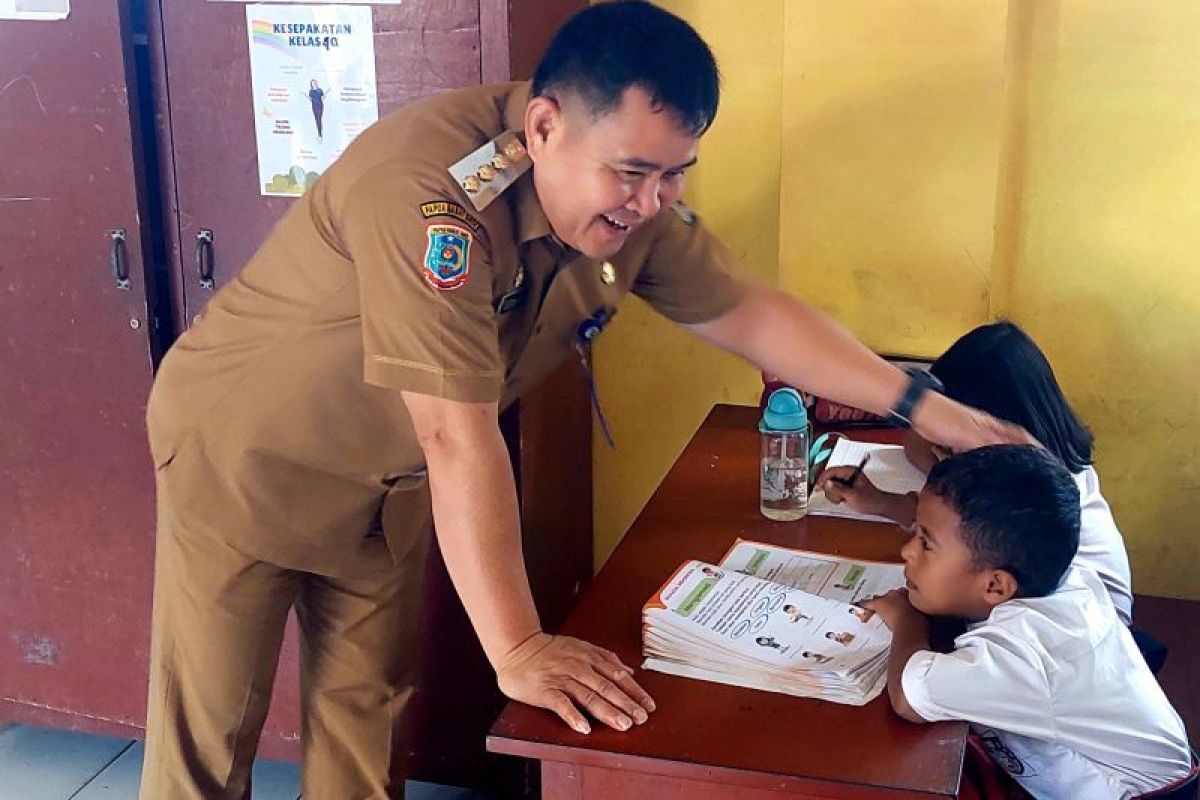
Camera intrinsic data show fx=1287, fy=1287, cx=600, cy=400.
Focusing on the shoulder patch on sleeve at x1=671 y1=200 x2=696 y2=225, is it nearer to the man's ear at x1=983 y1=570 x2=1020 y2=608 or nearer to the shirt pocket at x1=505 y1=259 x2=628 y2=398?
the shirt pocket at x1=505 y1=259 x2=628 y2=398

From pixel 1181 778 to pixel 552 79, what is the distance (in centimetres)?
109

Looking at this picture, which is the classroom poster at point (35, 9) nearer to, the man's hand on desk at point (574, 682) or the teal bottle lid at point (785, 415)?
the teal bottle lid at point (785, 415)

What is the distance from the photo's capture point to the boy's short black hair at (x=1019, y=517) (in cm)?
150

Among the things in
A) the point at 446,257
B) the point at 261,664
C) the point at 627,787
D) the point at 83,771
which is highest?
the point at 446,257

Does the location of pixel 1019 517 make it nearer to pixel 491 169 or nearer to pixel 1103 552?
pixel 1103 552

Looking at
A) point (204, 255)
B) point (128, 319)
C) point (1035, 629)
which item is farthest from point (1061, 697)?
point (128, 319)

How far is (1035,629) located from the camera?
142cm

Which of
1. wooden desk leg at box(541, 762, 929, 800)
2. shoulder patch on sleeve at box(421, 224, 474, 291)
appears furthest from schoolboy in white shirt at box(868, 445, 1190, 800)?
shoulder patch on sleeve at box(421, 224, 474, 291)

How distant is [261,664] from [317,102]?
0.92 metres

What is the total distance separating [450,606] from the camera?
7.65 feet

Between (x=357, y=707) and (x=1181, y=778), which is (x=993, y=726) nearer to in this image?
(x=1181, y=778)

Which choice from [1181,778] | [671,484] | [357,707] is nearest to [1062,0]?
[671,484]

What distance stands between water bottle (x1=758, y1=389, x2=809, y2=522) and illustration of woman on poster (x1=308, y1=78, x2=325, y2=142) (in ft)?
2.92

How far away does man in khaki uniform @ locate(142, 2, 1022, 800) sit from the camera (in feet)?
4.46
